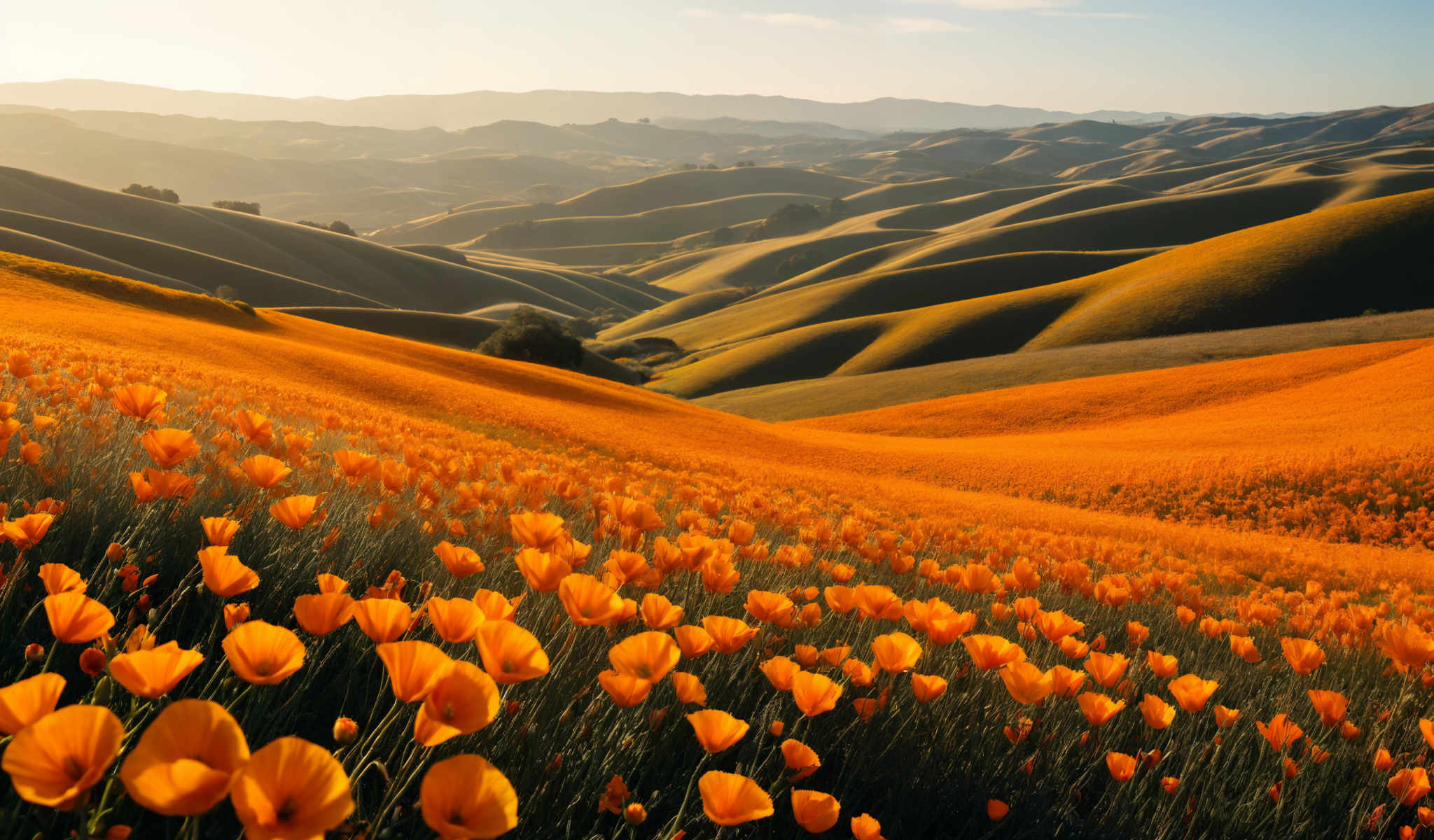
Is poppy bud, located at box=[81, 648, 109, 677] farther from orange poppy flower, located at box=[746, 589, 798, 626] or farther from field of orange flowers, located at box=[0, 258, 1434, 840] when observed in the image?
orange poppy flower, located at box=[746, 589, 798, 626]

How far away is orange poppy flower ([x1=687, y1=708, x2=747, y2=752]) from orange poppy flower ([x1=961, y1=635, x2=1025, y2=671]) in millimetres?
1166

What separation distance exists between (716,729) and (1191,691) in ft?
6.46

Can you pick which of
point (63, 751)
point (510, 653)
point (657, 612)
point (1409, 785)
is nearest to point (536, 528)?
point (657, 612)

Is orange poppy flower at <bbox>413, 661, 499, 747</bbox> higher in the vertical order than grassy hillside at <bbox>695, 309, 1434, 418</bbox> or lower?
higher

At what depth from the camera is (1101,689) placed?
3.87 metres

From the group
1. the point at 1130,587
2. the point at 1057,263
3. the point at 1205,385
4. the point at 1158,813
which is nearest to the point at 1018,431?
the point at 1205,385

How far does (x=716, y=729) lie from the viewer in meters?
1.83

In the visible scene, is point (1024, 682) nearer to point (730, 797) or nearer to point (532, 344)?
point (730, 797)

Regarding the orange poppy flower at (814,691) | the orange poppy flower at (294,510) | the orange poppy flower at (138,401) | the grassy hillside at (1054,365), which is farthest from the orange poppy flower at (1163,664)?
the grassy hillside at (1054,365)

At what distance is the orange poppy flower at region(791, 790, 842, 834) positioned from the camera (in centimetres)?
180

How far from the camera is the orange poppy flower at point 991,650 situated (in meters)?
2.68

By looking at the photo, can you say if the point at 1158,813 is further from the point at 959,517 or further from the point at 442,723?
the point at 959,517

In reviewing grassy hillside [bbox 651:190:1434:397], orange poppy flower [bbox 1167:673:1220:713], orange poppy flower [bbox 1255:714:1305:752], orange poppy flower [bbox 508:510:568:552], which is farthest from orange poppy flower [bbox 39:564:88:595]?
grassy hillside [bbox 651:190:1434:397]

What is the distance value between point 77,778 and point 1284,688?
18.0 feet
